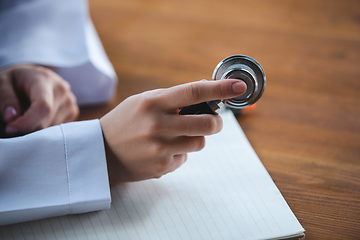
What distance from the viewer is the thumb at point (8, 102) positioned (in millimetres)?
577

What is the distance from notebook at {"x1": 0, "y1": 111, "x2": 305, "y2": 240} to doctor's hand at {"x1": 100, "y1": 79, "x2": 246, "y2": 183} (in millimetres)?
33

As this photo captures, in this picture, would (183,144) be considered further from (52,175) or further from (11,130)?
(11,130)

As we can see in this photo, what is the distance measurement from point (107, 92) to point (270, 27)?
510mm

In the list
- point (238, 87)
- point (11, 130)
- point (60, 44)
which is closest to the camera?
point (238, 87)

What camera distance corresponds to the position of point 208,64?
813 millimetres

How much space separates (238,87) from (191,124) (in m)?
0.08

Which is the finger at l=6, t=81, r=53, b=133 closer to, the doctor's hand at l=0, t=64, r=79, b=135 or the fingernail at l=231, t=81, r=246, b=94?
the doctor's hand at l=0, t=64, r=79, b=135

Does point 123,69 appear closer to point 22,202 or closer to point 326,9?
point 22,202

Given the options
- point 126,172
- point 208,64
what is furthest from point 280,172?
point 208,64

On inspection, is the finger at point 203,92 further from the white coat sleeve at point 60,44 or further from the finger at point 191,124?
the white coat sleeve at point 60,44

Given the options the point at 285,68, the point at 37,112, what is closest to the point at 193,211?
the point at 37,112

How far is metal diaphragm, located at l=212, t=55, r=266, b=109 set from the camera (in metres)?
0.43

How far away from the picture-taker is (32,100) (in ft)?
1.97

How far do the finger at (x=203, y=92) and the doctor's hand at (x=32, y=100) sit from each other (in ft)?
0.88
